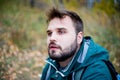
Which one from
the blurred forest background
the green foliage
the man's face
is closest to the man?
the man's face

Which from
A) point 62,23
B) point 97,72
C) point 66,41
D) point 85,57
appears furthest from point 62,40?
point 97,72

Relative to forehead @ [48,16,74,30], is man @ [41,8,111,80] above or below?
below

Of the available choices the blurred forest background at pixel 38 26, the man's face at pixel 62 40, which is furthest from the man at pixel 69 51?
the blurred forest background at pixel 38 26

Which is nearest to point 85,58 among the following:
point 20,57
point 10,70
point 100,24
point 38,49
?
point 10,70

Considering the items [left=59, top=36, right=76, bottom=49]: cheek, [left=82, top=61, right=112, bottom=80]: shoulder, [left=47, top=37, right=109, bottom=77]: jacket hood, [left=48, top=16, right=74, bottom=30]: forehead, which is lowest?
[left=82, top=61, right=112, bottom=80]: shoulder

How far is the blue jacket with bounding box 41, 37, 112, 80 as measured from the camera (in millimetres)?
2180

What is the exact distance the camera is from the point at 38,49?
15.6 feet

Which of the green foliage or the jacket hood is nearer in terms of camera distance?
the jacket hood

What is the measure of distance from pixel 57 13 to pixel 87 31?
2537 millimetres

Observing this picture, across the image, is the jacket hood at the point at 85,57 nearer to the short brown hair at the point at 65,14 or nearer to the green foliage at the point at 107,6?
the short brown hair at the point at 65,14

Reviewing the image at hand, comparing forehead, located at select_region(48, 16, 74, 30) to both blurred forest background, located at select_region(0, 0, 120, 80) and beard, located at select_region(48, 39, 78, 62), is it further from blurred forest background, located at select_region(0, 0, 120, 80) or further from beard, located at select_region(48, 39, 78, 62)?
blurred forest background, located at select_region(0, 0, 120, 80)

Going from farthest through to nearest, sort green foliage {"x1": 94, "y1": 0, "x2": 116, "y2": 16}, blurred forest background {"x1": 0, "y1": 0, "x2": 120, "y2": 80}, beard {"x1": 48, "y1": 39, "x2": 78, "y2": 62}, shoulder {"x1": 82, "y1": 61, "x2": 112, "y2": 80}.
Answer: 1. green foliage {"x1": 94, "y1": 0, "x2": 116, "y2": 16}
2. blurred forest background {"x1": 0, "y1": 0, "x2": 120, "y2": 80}
3. beard {"x1": 48, "y1": 39, "x2": 78, "y2": 62}
4. shoulder {"x1": 82, "y1": 61, "x2": 112, "y2": 80}

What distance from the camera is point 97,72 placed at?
2172mm

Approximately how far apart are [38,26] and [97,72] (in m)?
3.05
